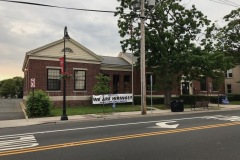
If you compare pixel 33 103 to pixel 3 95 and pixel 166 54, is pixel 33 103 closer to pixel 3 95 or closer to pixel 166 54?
pixel 166 54

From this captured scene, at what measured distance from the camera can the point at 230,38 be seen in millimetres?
41625

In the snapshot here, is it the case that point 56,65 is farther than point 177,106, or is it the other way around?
point 56,65

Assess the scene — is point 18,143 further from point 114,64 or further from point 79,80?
point 114,64

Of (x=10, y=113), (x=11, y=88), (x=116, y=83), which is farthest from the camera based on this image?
(x=11, y=88)

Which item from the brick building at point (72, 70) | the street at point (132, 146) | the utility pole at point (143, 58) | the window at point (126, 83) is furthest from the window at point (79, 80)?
the street at point (132, 146)

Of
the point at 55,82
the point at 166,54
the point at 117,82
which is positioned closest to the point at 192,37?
the point at 166,54

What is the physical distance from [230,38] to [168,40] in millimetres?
18792

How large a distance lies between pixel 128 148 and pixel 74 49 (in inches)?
862

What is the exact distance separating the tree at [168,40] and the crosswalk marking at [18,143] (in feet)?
58.1

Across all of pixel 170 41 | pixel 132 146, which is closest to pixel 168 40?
pixel 170 41

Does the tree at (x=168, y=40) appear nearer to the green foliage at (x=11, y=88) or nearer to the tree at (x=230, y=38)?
the tree at (x=230, y=38)

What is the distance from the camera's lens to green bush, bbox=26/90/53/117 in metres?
20.3

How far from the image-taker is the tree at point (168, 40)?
87.4 ft

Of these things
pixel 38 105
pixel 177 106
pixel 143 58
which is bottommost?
pixel 177 106
